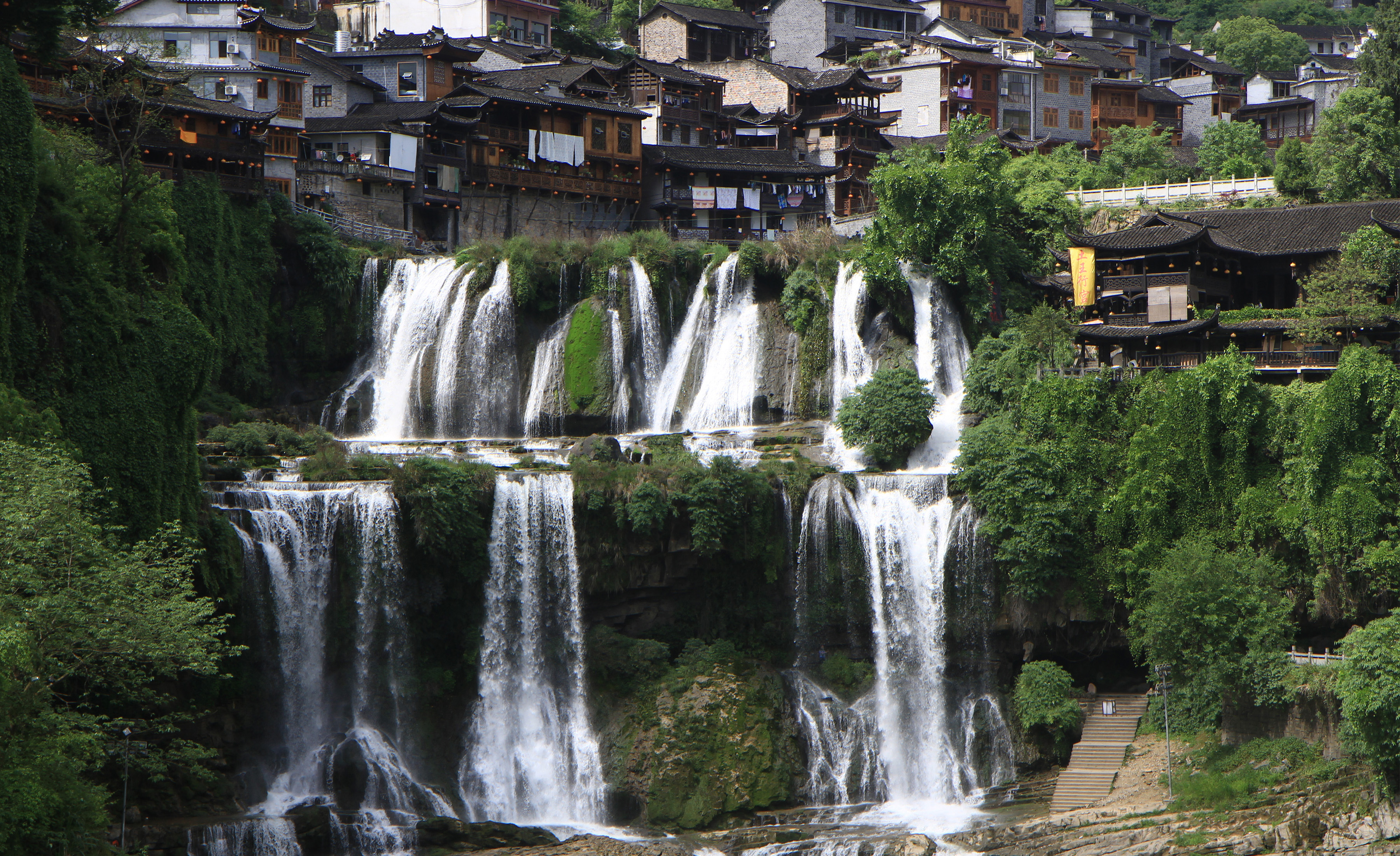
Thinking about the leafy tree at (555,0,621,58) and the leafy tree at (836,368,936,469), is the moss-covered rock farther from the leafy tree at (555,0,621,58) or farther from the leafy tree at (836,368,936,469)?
the leafy tree at (555,0,621,58)

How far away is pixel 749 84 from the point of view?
11119 cm

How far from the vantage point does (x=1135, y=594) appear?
218 feet

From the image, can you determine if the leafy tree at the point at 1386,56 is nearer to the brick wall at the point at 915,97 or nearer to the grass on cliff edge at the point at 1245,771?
the brick wall at the point at 915,97

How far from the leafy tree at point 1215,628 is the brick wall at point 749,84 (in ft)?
172

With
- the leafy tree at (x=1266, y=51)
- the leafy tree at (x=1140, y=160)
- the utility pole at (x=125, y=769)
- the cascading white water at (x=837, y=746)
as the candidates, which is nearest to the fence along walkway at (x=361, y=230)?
the cascading white water at (x=837, y=746)

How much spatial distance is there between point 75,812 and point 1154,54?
11581 centimetres

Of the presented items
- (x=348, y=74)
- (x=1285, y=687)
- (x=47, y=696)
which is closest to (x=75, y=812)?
(x=47, y=696)

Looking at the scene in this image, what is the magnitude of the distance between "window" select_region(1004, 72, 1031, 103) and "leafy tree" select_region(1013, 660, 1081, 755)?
201 ft

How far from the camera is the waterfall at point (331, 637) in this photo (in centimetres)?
6100

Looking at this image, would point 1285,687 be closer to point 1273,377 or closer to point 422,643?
point 1273,377

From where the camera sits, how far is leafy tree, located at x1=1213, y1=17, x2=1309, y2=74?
138000mm

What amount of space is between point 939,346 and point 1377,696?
95.6 ft

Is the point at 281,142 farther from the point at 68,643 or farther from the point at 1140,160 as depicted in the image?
the point at 1140,160

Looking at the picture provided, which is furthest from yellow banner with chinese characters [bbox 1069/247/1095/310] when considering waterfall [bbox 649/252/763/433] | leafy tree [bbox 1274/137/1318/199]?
leafy tree [bbox 1274/137/1318/199]
